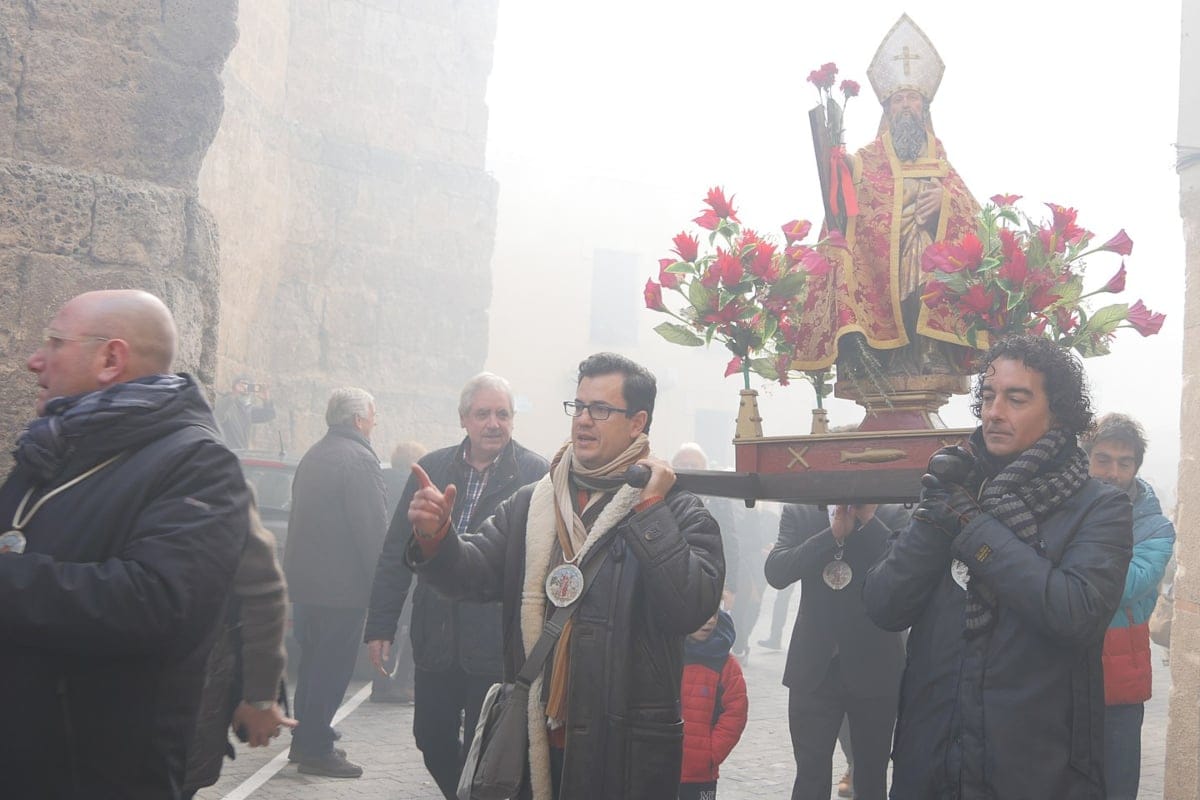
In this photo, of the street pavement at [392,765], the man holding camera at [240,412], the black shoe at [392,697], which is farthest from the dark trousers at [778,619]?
the man holding camera at [240,412]

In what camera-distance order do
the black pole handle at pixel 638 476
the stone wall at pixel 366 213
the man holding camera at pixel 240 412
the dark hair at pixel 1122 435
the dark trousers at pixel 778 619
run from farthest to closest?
the stone wall at pixel 366 213
the man holding camera at pixel 240 412
the dark trousers at pixel 778 619
the dark hair at pixel 1122 435
the black pole handle at pixel 638 476

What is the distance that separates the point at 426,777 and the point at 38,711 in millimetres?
4700

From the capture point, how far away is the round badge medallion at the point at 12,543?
2832mm

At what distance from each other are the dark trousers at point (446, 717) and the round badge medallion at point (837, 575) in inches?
62.1

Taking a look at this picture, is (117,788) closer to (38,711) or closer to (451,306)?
(38,711)

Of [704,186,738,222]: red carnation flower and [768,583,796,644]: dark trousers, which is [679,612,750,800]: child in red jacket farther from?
[768,583,796,644]: dark trousers

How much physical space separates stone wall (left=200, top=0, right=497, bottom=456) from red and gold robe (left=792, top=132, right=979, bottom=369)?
16.9m

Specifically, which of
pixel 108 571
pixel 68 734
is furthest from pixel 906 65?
pixel 68 734

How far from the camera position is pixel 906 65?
5449 millimetres

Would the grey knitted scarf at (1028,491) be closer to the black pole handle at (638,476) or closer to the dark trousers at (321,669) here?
the black pole handle at (638,476)

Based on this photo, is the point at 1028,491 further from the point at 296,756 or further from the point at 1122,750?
the point at 296,756

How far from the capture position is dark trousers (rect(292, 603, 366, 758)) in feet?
23.3

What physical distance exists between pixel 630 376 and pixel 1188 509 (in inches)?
141

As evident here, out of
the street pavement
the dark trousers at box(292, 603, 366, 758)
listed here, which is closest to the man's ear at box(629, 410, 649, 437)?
the street pavement
